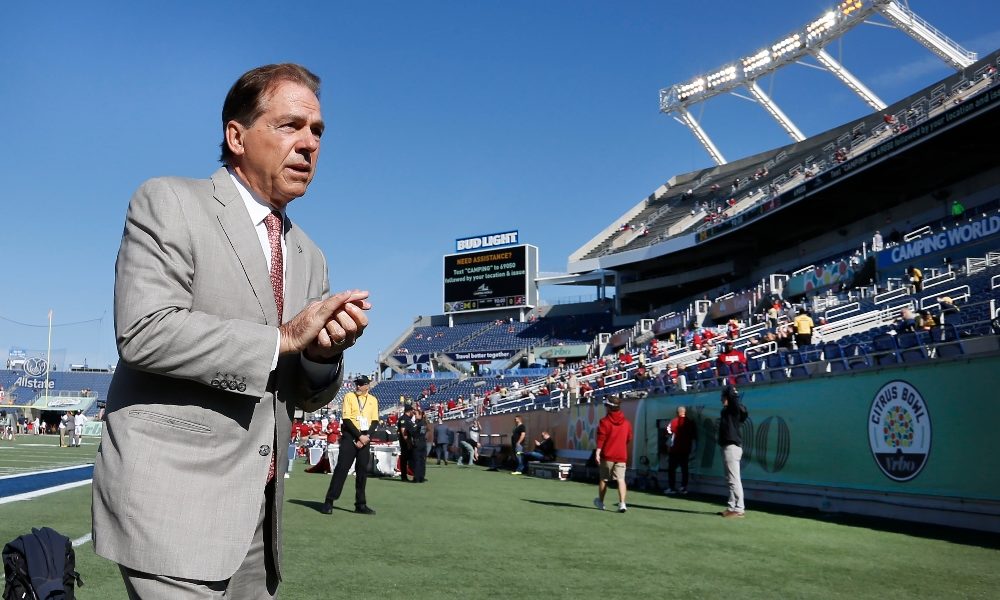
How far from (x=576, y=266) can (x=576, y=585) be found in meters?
54.0

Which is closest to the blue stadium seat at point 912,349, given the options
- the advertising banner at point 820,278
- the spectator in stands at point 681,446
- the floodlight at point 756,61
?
the spectator in stands at point 681,446

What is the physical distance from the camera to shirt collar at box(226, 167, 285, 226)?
2148mm

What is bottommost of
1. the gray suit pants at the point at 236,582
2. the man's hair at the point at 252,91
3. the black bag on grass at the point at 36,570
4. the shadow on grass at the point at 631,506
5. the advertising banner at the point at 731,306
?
the shadow on grass at the point at 631,506

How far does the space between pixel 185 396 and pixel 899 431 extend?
37.8ft

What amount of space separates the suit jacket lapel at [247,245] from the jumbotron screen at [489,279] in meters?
59.7

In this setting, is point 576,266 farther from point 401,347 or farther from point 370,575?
point 370,575

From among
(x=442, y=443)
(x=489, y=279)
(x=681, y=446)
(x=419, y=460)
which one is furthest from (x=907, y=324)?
(x=489, y=279)

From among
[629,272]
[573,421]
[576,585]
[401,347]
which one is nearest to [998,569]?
[576,585]

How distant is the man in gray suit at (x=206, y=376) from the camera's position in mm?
1823

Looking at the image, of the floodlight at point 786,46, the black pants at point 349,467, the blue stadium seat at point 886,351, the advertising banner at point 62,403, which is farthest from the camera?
the advertising banner at point 62,403

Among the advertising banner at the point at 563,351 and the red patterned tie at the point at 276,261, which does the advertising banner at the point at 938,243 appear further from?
the advertising banner at the point at 563,351

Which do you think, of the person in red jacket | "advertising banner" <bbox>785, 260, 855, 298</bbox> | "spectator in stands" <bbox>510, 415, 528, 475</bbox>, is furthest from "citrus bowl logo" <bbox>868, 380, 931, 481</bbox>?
"advertising banner" <bbox>785, 260, 855, 298</bbox>

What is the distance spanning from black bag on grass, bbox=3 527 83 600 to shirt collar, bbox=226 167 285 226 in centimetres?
151

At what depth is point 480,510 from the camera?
12.3 metres
